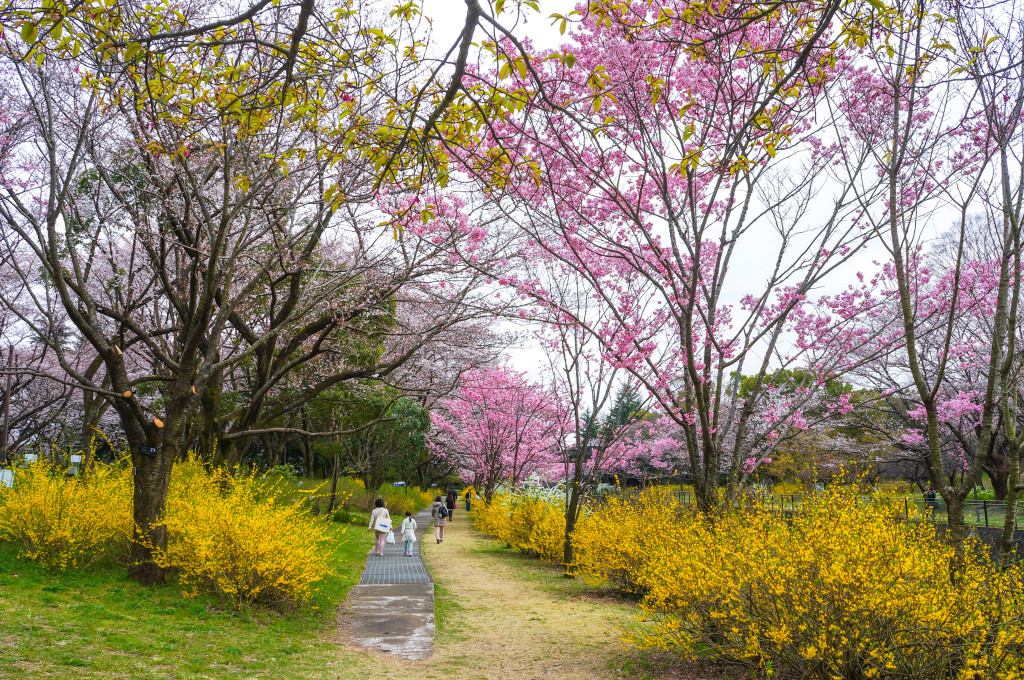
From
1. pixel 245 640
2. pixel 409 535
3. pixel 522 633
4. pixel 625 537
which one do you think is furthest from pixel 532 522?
pixel 245 640

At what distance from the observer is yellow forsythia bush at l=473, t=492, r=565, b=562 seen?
1409 centimetres

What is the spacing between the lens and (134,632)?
19.3 ft

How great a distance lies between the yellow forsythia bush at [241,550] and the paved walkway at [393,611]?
2.72 ft

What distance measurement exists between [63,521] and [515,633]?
5.39 meters

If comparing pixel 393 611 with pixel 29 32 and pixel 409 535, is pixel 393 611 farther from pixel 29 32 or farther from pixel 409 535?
pixel 29 32

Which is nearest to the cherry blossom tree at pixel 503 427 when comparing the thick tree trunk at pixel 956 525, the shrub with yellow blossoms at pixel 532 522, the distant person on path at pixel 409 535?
the shrub with yellow blossoms at pixel 532 522

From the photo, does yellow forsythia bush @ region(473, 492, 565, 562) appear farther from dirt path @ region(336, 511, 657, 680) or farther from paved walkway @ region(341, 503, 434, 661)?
paved walkway @ region(341, 503, 434, 661)

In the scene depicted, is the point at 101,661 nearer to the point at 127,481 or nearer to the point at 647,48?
the point at 127,481

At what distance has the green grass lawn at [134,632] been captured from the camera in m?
5.05

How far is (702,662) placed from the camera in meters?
5.99

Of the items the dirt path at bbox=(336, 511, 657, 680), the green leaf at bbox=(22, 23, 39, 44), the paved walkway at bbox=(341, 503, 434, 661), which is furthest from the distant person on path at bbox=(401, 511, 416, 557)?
the green leaf at bbox=(22, 23, 39, 44)

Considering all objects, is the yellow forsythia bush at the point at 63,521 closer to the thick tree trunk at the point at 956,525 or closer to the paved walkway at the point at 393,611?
the paved walkway at the point at 393,611

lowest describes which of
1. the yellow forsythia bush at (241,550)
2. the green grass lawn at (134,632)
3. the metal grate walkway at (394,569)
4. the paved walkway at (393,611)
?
the metal grate walkway at (394,569)

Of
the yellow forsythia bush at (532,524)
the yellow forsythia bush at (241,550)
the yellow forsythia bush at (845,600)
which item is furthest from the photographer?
the yellow forsythia bush at (532,524)
